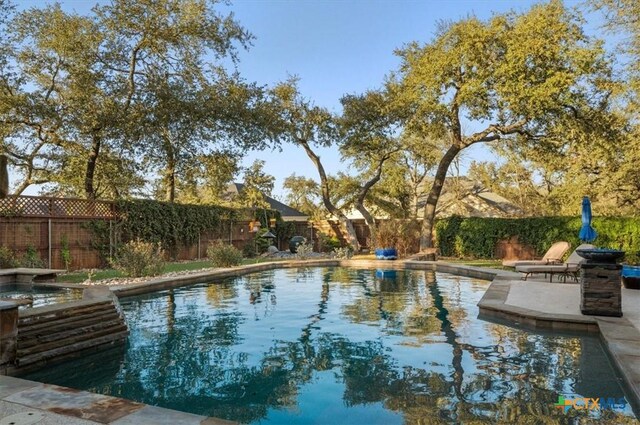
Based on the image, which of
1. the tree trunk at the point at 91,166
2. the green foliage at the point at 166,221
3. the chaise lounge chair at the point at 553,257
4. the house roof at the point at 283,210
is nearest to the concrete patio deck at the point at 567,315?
the chaise lounge chair at the point at 553,257

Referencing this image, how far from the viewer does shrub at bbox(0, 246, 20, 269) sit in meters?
10.4

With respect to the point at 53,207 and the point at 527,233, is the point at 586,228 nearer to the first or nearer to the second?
the point at 527,233

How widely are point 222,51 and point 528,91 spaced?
11.6m

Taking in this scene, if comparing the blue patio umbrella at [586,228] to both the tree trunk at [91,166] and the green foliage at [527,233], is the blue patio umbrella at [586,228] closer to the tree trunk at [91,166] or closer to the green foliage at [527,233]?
the green foliage at [527,233]

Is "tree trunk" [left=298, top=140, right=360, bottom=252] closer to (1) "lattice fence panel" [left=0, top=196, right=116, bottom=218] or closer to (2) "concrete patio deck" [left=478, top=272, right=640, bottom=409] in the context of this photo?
(1) "lattice fence panel" [left=0, top=196, right=116, bottom=218]

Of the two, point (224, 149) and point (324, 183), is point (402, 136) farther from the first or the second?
point (224, 149)

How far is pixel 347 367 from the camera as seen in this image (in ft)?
15.5

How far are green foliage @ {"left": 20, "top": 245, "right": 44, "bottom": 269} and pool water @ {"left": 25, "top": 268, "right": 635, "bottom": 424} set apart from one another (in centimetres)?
483

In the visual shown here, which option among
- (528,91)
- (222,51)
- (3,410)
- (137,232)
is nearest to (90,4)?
(222,51)

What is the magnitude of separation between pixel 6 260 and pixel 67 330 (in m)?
6.83

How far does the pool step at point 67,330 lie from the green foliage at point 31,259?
660cm

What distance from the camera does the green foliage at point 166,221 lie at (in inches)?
574

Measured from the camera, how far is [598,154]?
694 inches

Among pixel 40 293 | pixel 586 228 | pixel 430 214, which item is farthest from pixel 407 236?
pixel 40 293
